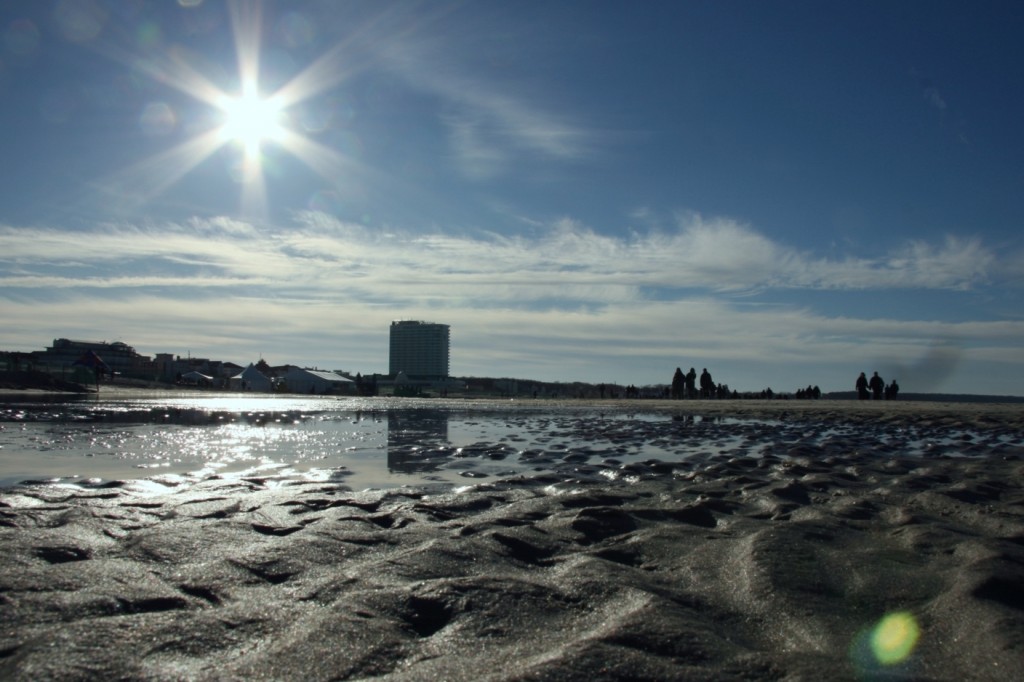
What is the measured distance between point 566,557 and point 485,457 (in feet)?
20.4

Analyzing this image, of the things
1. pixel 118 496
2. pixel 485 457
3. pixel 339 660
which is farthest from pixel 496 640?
pixel 485 457

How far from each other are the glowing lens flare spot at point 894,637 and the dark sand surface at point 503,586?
0.09ft

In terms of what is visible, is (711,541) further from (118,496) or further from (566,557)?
(118,496)

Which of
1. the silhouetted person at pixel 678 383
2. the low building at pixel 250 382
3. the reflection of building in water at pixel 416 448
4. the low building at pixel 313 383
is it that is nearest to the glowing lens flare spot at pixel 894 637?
the reflection of building in water at pixel 416 448

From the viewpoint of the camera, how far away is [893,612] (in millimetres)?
3445

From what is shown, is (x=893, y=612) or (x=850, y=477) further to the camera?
(x=850, y=477)

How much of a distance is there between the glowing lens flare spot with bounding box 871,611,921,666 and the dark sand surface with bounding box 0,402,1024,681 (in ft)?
0.09

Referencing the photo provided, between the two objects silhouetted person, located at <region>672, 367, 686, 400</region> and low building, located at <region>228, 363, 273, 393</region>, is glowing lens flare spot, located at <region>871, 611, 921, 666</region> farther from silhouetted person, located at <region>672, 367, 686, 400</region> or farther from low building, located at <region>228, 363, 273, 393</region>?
low building, located at <region>228, 363, 273, 393</region>

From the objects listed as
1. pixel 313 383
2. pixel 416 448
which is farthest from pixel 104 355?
pixel 416 448

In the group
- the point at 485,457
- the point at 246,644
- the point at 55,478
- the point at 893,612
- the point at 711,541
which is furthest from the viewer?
the point at 485,457

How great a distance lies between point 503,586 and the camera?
3602 millimetres

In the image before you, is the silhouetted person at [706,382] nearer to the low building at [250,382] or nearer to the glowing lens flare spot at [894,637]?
the glowing lens flare spot at [894,637]

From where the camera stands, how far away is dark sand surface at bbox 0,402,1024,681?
9.09 ft

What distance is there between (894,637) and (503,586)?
5.88ft
